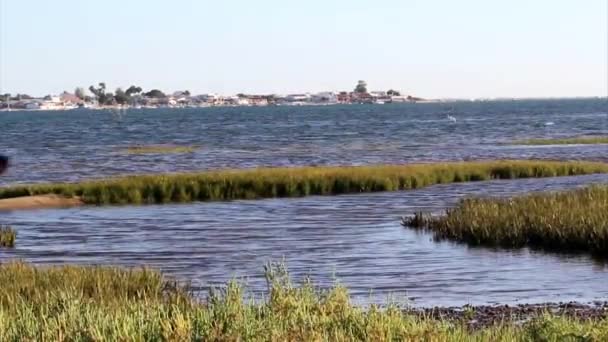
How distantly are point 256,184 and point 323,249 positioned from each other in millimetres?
17169

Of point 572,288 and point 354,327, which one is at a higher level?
point 354,327

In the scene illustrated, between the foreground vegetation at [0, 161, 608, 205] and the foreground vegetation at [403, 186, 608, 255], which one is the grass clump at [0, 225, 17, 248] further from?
the foreground vegetation at [0, 161, 608, 205]

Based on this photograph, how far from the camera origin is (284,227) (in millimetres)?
36812

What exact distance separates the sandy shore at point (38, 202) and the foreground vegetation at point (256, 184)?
469mm

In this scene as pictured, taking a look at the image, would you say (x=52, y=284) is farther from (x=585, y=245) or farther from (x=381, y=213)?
(x=381, y=213)

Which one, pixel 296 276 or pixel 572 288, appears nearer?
pixel 572 288

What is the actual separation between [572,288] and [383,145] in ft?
232

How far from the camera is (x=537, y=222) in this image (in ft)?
94.2

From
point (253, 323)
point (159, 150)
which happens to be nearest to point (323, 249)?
point (253, 323)

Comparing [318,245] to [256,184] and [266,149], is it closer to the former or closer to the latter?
[256,184]

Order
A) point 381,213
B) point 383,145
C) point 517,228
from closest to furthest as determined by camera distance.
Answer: point 517,228 < point 381,213 < point 383,145

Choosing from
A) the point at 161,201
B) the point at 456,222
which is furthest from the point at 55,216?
the point at 456,222

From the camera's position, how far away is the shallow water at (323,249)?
76.8 ft

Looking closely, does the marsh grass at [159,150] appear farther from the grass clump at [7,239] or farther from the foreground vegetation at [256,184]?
the grass clump at [7,239]
